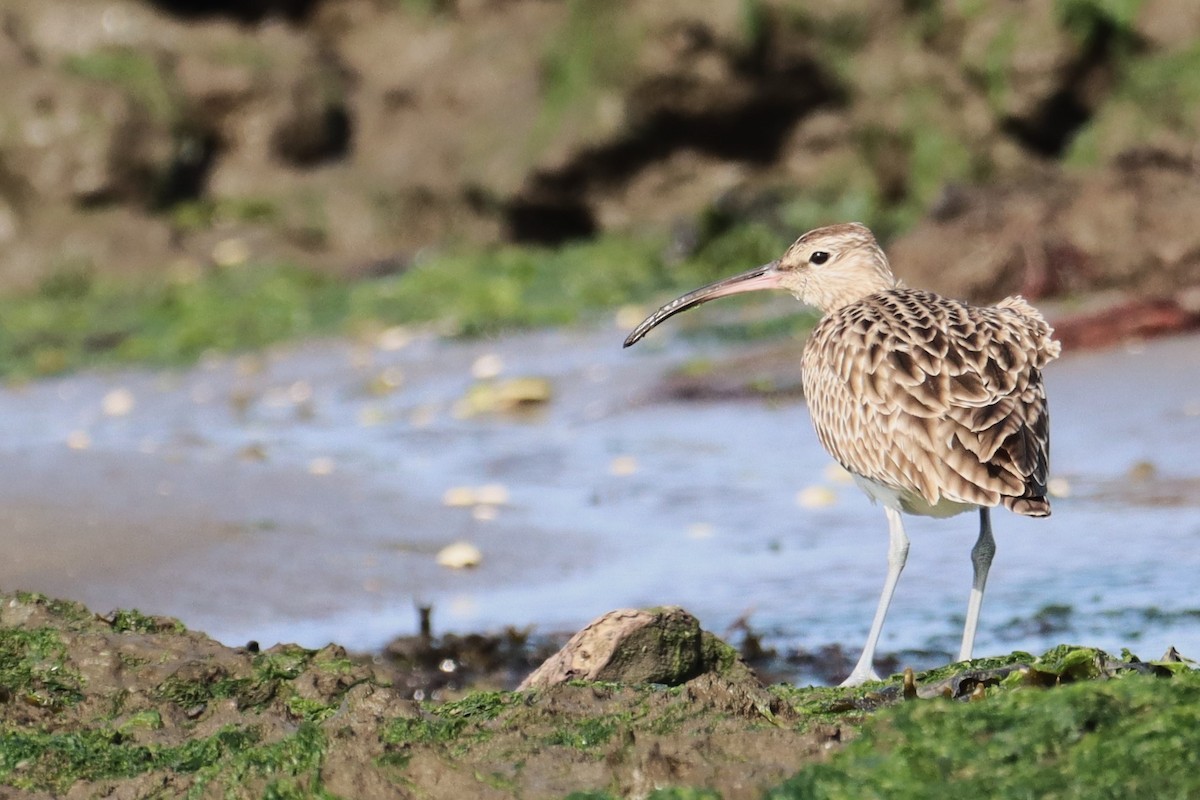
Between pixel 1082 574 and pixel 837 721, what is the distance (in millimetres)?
2792

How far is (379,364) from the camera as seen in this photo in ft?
42.1

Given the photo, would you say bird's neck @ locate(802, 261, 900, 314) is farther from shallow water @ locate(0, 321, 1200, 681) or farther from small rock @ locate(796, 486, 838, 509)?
small rock @ locate(796, 486, 838, 509)

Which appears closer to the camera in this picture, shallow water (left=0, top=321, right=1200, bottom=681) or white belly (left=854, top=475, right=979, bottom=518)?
white belly (left=854, top=475, right=979, bottom=518)

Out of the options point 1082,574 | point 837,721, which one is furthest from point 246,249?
point 837,721

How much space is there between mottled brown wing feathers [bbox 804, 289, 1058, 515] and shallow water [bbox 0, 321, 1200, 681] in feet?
2.21

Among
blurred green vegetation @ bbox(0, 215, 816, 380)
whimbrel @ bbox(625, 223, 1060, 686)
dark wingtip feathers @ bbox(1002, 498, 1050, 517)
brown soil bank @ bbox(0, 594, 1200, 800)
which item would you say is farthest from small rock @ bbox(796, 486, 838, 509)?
blurred green vegetation @ bbox(0, 215, 816, 380)

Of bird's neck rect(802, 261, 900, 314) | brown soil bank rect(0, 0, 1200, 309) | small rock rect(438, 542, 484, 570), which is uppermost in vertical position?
brown soil bank rect(0, 0, 1200, 309)

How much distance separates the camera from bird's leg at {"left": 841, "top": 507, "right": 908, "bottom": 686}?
5.02 m

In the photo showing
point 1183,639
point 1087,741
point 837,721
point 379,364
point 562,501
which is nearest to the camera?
point 1087,741

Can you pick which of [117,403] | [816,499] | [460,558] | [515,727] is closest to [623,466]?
[816,499]

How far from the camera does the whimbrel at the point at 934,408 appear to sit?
17.0 feet

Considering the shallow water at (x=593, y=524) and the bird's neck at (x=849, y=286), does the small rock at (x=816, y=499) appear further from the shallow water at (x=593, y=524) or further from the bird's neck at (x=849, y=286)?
the bird's neck at (x=849, y=286)

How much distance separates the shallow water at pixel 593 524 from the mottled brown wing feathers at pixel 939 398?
673mm

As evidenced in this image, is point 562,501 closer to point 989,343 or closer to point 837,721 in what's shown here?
point 989,343
